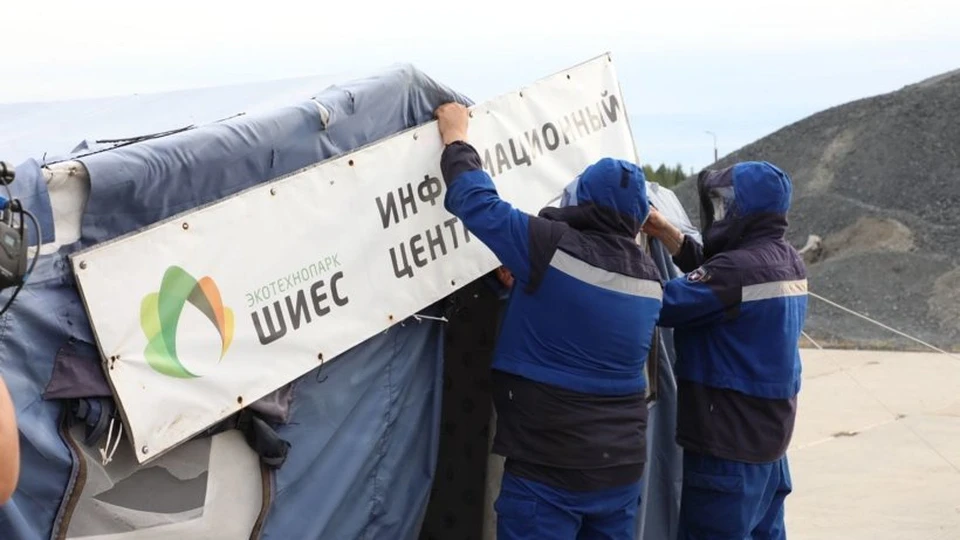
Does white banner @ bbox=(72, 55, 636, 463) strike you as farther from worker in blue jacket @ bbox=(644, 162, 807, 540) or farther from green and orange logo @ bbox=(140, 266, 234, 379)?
worker in blue jacket @ bbox=(644, 162, 807, 540)

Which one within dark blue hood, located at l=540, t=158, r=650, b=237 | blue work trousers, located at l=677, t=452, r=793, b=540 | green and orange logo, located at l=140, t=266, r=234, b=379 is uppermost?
green and orange logo, located at l=140, t=266, r=234, b=379

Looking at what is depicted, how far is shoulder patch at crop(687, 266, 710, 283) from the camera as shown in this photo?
15.3 feet

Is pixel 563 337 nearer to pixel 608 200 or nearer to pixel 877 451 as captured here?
pixel 608 200

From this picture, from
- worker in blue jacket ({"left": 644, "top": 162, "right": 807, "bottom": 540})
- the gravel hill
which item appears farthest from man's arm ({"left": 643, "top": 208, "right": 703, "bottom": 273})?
the gravel hill

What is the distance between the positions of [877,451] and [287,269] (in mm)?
6552

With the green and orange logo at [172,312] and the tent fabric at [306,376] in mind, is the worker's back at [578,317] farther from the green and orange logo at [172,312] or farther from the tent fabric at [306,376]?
the green and orange logo at [172,312]

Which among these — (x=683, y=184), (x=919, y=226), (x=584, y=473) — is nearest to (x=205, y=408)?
(x=584, y=473)

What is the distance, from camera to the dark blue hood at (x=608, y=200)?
162 inches

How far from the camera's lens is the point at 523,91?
450 centimetres

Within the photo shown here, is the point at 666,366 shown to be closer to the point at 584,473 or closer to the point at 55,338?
the point at 584,473

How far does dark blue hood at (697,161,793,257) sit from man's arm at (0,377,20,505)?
3.20 meters

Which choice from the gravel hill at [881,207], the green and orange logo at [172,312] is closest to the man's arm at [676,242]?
the green and orange logo at [172,312]

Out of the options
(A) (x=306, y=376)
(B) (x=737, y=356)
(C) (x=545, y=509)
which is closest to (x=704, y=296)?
(B) (x=737, y=356)

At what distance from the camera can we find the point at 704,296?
463cm
